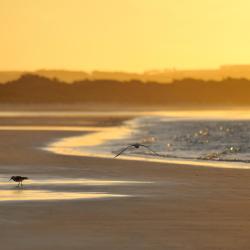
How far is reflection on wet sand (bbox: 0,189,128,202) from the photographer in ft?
71.3

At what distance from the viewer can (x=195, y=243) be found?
606 inches

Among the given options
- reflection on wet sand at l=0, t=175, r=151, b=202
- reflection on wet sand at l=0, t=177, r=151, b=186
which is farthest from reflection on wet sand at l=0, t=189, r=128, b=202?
reflection on wet sand at l=0, t=177, r=151, b=186

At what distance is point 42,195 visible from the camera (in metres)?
22.4

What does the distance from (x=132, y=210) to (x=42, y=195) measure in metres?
3.45

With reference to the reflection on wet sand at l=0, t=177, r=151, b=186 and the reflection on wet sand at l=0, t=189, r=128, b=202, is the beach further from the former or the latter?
the reflection on wet sand at l=0, t=189, r=128, b=202

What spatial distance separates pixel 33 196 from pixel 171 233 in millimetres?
6388

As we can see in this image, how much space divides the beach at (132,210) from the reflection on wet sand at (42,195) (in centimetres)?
29

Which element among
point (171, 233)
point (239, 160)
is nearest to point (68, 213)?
point (171, 233)

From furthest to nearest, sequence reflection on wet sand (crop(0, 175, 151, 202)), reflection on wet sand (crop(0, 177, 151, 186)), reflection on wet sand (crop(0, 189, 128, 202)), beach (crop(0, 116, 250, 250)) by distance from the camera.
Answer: reflection on wet sand (crop(0, 177, 151, 186))
reflection on wet sand (crop(0, 175, 151, 202))
reflection on wet sand (crop(0, 189, 128, 202))
beach (crop(0, 116, 250, 250))

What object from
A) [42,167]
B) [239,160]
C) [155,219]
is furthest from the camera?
[239,160]

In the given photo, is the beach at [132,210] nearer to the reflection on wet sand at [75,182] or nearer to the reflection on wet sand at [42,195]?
the reflection on wet sand at [75,182]

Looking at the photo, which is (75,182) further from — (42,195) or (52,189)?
(42,195)

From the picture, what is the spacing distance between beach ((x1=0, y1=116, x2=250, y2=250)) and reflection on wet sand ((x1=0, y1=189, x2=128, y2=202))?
29 cm

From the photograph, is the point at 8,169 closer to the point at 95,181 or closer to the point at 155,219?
the point at 95,181
